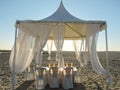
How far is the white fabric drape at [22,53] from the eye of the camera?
24.7 ft

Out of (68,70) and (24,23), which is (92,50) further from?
(24,23)

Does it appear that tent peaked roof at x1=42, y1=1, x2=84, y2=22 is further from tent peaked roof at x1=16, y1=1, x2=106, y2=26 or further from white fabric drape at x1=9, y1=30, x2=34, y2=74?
white fabric drape at x1=9, y1=30, x2=34, y2=74

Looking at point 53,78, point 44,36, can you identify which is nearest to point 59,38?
point 44,36

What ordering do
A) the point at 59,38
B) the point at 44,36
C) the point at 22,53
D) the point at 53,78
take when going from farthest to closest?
the point at 59,38 → the point at 53,78 → the point at 44,36 → the point at 22,53

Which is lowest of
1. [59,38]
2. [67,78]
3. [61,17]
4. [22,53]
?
[67,78]

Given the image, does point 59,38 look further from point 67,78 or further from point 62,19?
point 67,78

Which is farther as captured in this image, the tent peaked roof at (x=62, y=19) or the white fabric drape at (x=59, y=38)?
the white fabric drape at (x=59, y=38)

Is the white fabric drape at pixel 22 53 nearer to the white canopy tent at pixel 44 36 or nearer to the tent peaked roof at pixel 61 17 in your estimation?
the white canopy tent at pixel 44 36

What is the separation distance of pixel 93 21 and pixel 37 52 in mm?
2681

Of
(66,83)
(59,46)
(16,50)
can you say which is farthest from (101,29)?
(16,50)

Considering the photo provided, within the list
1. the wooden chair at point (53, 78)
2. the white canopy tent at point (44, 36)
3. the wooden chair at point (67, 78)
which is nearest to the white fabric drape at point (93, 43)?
the white canopy tent at point (44, 36)

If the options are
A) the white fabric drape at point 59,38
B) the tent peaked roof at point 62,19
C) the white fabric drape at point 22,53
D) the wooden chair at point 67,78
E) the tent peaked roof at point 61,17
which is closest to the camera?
the tent peaked roof at point 62,19

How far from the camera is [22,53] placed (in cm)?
782

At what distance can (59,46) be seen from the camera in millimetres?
8578
